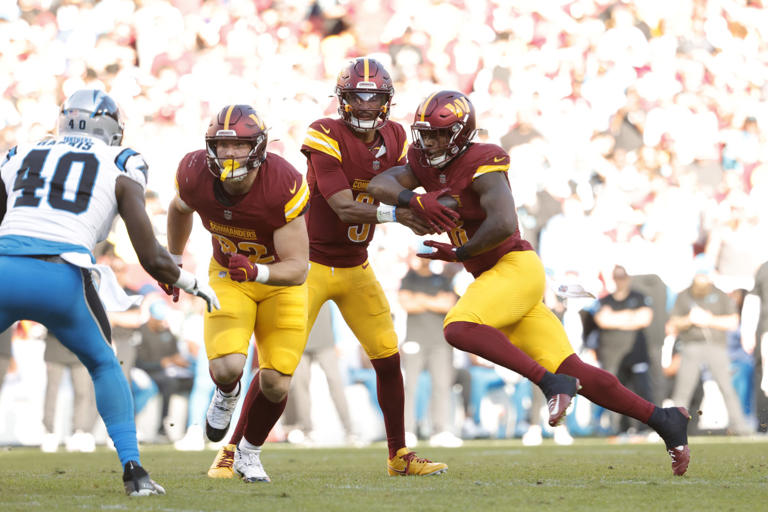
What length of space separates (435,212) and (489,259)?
1.37 ft

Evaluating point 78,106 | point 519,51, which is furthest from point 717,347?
point 78,106

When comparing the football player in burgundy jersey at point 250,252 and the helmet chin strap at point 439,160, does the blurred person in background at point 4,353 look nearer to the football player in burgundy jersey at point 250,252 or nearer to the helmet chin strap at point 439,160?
the football player in burgundy jersey at point 250,252

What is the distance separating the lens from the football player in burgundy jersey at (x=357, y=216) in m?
5.82

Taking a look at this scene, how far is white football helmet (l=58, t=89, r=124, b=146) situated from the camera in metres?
4.64

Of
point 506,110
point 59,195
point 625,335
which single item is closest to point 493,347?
point 59,195

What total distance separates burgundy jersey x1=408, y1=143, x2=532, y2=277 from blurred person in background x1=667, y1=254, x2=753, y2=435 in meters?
4.95

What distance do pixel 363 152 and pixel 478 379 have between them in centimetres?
492

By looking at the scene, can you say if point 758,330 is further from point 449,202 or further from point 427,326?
point 449,202

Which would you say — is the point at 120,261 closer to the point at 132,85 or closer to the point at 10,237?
the point at 132,85

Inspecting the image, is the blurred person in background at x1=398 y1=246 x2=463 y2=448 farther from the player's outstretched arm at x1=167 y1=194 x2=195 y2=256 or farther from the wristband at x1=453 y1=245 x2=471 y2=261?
the wristband at x1=453 y1=245 x2=471 y2=261

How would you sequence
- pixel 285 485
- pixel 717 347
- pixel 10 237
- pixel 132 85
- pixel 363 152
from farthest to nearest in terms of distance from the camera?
pixel 132 85 → pixel 717 347 → pixel 363 152 → pixel 285 485 → pixel 10 237

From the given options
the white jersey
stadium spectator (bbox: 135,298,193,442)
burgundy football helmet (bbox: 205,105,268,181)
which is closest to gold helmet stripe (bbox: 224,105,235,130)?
burgundy football helmet (bbox: 205,105,268,181)

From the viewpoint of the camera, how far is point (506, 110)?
11891mm

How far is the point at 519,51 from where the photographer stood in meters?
12.7
